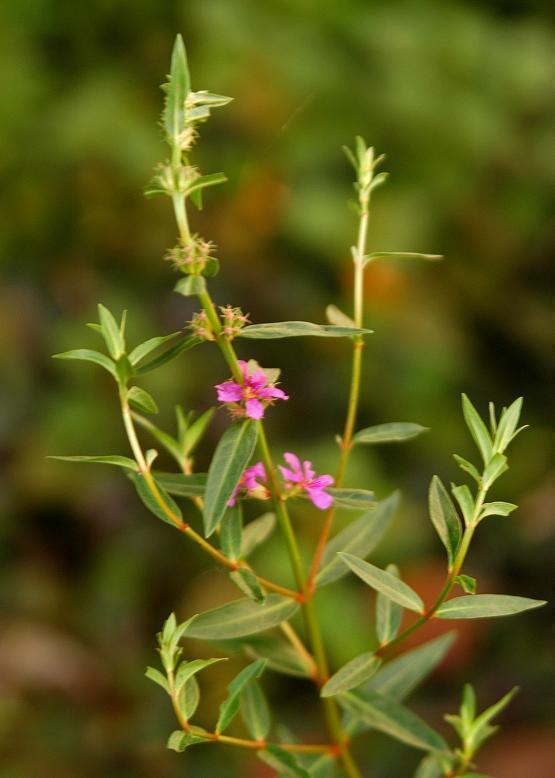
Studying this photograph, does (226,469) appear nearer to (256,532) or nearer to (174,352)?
(174,352)

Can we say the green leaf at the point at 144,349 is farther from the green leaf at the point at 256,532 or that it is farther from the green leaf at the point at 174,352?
the green leaf at the point at 256,532

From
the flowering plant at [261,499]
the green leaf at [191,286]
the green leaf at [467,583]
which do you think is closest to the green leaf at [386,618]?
the flowering plant at [261,499]

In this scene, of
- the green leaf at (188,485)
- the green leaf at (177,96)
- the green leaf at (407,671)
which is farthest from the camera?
the green leaf at (407,671)

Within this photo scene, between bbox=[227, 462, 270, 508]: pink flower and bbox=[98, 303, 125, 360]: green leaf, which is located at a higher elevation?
bbox=[98, 303, 125, 360]: green leaf

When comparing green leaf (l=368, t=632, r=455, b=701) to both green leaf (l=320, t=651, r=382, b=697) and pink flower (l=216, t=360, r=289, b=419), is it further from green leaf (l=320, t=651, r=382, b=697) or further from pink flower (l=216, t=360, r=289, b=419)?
pink flower (l=216, t=360, r=289, b=419)

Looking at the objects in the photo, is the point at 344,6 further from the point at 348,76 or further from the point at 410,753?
the point at 410,753

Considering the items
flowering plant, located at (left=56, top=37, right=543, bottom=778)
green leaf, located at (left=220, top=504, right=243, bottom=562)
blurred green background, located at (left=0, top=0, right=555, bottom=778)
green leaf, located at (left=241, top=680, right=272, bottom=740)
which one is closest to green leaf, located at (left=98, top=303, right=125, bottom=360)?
flowering plant, located at (left=56, top=37, right=543, bottom=778)
